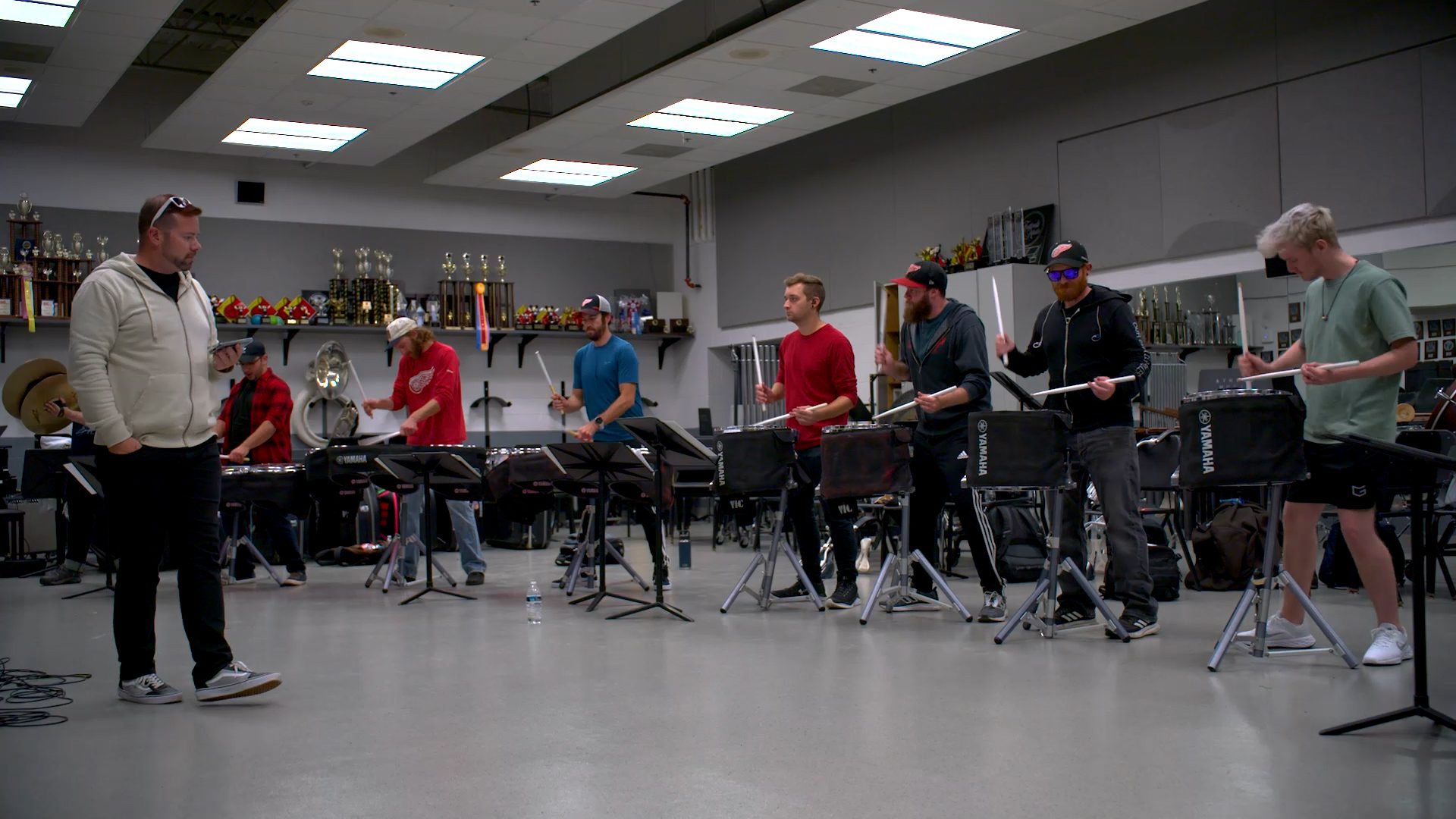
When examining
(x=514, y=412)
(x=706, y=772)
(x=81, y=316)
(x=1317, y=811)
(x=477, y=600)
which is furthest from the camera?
(x=514, y=412)

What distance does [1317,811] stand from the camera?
2.52m

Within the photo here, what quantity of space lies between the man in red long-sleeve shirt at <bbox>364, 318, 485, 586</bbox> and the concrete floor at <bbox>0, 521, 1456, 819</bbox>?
185cm

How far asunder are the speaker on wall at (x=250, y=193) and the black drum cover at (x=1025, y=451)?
32.7 feet

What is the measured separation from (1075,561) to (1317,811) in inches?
98.0

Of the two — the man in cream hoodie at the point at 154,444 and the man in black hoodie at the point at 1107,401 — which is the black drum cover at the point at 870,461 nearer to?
the man in black hoodie at the point at 1107,401

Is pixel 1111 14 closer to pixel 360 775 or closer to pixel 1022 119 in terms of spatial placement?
pixel 1022 119

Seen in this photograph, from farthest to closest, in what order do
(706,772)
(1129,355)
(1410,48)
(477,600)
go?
(1410,48)
(477,600)
(1129,355)
(706,772)

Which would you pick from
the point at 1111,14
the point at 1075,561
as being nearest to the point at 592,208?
the point at 1111,14

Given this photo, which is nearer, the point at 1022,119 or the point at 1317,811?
the point at 1317,811

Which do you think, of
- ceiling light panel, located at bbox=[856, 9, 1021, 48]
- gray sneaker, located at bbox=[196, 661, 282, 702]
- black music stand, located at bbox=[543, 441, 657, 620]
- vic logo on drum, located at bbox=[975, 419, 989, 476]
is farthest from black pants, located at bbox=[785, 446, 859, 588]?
ceiling light panel, located at bbox=[856, 9, 1021, 48]

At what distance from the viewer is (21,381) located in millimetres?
10789

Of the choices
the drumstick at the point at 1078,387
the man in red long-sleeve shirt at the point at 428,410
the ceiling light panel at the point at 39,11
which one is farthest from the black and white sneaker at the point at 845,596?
the ceiling light panel at the point at 39,11

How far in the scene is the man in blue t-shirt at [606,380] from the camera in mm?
6391

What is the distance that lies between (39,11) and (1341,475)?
26.9 ft
